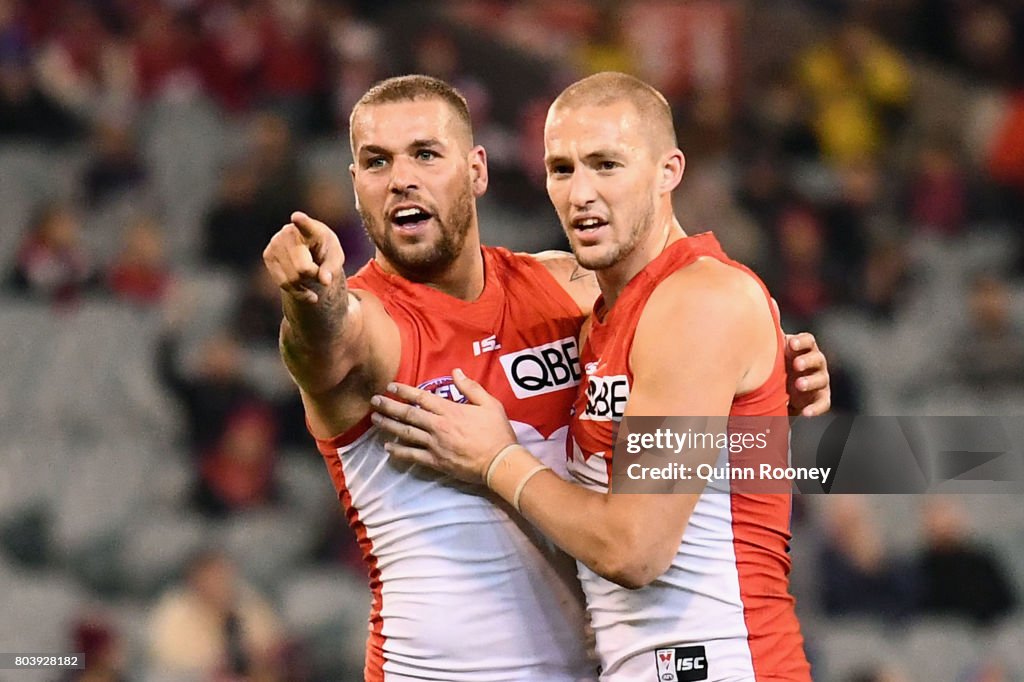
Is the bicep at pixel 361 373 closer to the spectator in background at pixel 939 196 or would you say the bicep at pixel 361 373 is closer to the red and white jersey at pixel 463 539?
the red and white jersey at pixel 463 539

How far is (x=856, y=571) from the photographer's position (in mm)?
7758

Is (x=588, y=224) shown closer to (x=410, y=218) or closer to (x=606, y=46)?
(x=410, y=218)

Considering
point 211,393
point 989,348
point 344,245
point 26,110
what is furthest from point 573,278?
point 26,110

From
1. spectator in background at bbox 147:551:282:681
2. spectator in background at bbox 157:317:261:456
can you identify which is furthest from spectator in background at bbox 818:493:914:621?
spectator in background at bbox 157:317:261:456

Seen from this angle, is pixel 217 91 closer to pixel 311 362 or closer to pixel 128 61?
pixel 128 61

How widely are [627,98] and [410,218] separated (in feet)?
2.40

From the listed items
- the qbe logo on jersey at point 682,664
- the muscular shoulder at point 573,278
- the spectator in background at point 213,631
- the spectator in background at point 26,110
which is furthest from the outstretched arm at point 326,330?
the spectator in background at point 26,110

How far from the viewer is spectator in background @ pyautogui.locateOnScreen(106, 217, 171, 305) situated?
8.99 metres

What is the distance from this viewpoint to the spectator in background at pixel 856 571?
7703mm

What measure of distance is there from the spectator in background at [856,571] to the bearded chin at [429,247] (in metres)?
4.29

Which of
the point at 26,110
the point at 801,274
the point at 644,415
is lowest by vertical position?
the point at 644,415

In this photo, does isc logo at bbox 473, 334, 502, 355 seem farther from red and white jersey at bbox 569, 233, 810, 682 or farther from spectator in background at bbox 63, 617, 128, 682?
spectator in background at bbox 63, 617, 128, 682

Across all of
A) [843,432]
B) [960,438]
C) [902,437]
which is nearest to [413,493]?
[843,432]

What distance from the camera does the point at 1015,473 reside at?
588cm
